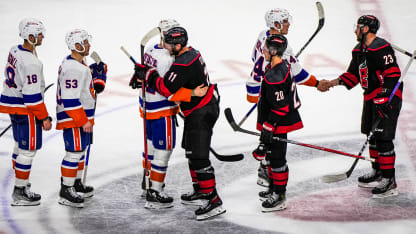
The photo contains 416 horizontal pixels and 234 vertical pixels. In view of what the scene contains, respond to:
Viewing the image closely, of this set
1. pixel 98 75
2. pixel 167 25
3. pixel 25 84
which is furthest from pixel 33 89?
pixel 167 25

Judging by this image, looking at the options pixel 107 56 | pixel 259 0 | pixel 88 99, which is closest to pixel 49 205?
pixel 88 99

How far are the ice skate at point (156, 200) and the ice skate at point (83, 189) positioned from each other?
0.50m

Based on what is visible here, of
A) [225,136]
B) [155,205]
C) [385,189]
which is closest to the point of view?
[155,205]

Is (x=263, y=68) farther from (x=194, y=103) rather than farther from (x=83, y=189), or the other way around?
(x=83, y=189)

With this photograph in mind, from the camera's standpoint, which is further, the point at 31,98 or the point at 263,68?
the point at 263,68

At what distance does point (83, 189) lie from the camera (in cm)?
549

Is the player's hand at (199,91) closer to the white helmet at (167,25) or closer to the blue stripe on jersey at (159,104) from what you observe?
the blue stripe on jersey at (159,104)

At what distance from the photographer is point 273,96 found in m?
4.87

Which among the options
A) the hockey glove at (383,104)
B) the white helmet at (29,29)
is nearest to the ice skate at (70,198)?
the white helmet at (29,29)

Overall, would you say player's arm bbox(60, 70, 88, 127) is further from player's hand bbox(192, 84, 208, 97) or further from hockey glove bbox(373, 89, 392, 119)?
hockey glove bbox(373, 89, 392, 119)

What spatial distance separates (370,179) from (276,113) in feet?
3.89

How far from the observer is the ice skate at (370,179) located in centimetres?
562

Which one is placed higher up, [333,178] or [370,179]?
[333,178]

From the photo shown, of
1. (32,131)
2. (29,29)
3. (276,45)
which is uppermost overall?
(29,29)
